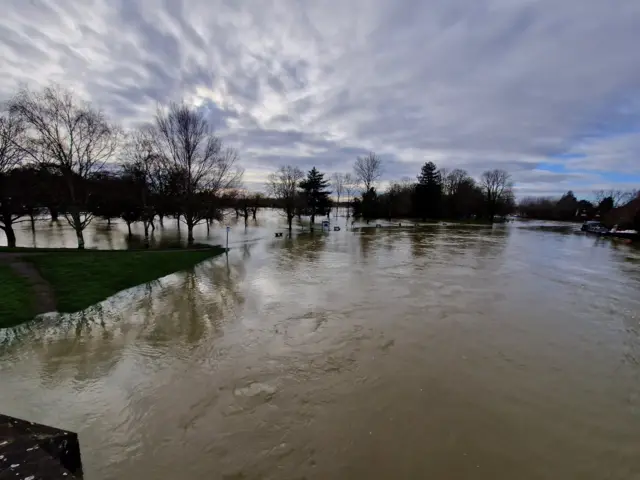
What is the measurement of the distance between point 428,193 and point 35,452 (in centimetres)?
6436

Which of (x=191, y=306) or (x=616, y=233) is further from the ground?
(x=616, y=233)

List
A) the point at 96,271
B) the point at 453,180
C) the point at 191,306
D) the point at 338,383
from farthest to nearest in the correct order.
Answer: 1. the point at 453,180
2. the point at 96,271
3. the point at 191,306
4. the point at 338,383

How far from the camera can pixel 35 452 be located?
3.16 metres

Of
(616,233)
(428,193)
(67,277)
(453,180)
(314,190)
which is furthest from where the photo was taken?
(453,180)

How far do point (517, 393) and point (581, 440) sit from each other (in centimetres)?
121

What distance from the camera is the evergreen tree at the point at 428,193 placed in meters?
61.8

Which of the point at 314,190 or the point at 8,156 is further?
the point at 314,190

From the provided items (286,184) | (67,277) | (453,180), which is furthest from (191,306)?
(453,180)

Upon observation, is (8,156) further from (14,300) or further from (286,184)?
(286,184)

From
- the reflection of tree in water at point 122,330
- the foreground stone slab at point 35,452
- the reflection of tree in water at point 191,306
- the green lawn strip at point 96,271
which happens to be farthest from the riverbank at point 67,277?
the foreground stone slab at point 35,452

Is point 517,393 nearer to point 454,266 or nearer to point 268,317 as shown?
point 268,317

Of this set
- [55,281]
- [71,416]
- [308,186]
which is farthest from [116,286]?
[308,186]

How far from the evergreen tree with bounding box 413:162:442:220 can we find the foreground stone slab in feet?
209

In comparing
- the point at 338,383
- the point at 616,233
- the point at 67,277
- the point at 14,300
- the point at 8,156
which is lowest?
the point at 338,383
